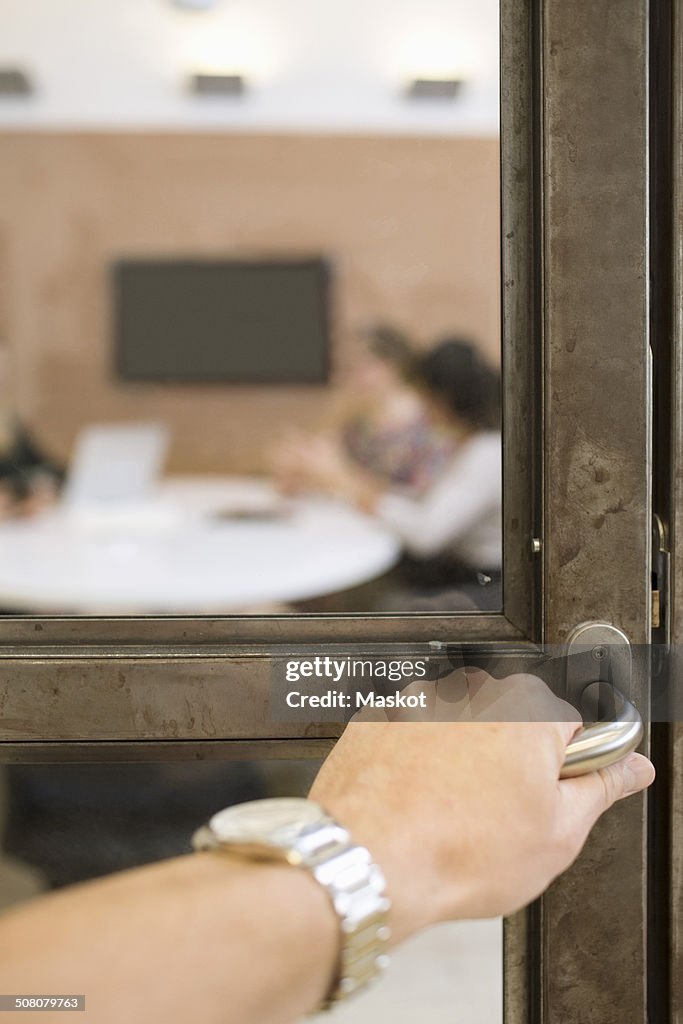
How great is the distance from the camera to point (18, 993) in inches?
15.8

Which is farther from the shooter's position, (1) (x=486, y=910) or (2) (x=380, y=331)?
(2) (x=380, y=331)

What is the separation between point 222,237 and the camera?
689mm

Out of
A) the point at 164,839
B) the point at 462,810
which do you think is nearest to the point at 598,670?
the point at 462,810

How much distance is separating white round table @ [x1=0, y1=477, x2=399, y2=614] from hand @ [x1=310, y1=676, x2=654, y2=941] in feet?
0.63

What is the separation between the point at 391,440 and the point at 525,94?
0.30 meters

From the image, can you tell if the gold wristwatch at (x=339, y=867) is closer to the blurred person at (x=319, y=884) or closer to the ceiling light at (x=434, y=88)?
the blurred person at (x=319, y=884)

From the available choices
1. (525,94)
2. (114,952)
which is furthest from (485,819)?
(525,94)

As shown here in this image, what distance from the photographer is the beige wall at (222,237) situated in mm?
687

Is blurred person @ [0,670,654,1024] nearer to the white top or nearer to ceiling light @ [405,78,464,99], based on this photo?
the white top

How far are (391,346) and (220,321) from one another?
14 cm

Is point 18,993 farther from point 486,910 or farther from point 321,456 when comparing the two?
point 321,456

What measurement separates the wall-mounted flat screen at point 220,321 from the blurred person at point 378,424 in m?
0.03

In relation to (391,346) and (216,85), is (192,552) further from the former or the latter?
(216,85)

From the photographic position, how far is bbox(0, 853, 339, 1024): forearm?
0.41m
